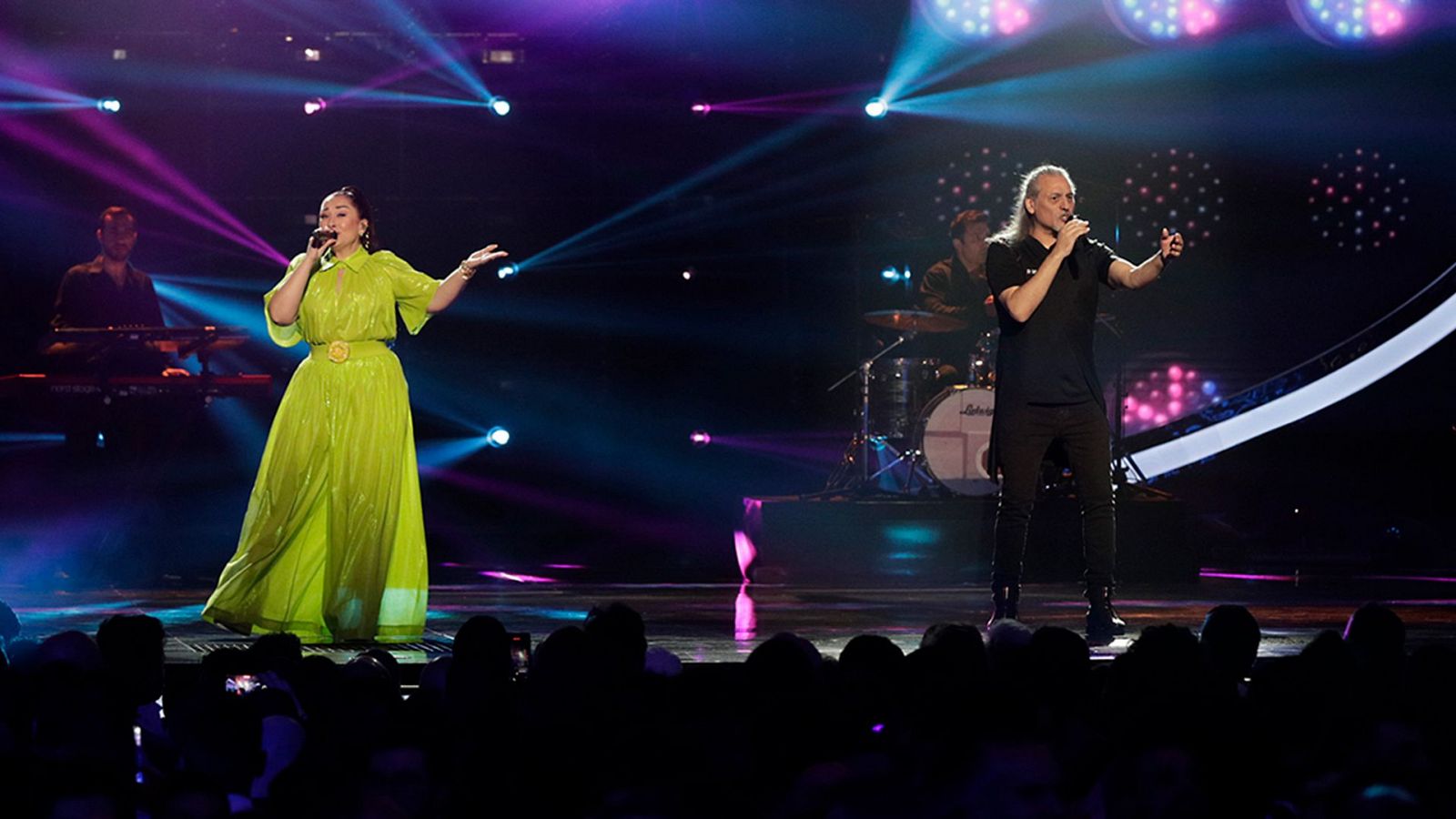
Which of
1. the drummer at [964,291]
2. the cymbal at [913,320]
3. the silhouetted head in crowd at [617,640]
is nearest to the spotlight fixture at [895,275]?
the drummer at [964,291]

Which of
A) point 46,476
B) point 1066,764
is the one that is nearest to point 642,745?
point 1066,764

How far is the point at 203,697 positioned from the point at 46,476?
858cm

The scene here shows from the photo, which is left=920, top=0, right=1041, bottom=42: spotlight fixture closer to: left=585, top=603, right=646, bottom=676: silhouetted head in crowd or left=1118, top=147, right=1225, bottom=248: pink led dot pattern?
left=1118, top=147, right=1225, bottom=248: pink led dot pattern

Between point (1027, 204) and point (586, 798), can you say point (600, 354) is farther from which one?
point (586, 798)

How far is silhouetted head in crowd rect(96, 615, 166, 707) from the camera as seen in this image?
3855 millimetres

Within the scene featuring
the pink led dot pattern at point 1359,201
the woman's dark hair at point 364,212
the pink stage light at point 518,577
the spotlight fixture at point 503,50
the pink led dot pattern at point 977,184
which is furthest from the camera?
the pink led dot pattern at point 977,184

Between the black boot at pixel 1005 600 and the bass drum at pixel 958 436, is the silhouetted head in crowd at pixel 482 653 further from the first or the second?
the bass drum at pixel 958 436

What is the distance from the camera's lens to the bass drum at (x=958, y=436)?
10.0 m

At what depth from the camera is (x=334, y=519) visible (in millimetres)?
6297

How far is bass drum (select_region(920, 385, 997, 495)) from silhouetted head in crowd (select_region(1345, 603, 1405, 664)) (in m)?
5.68

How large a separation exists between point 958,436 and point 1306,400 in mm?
2882

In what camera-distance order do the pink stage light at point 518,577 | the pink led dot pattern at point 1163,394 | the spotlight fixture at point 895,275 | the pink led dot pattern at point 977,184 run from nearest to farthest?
the pink stage light at point 518,577 → the pink led dot pattern at point 1163,394 → the pink led dot pattern at point 977,184 → the spotlight fixture at point 895,275

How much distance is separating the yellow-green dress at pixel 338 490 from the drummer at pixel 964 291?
16.3ft

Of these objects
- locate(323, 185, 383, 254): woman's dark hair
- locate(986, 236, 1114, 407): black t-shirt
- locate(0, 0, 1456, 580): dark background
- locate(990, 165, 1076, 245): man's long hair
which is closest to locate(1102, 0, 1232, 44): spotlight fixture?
locate(0, 0, 1456, 580): dark background
